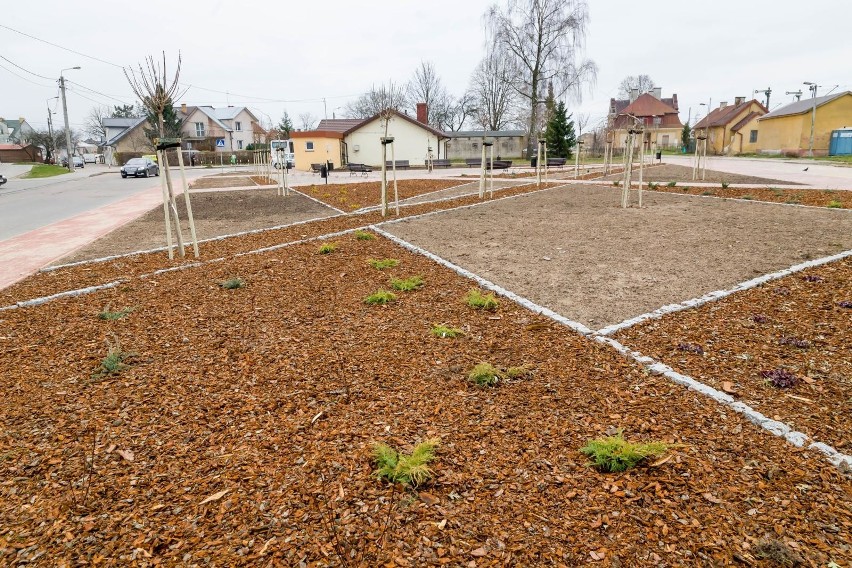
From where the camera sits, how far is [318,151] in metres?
41.9

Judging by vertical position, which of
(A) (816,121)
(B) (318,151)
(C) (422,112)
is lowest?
(B) (318,151)

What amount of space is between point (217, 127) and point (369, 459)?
8562cm

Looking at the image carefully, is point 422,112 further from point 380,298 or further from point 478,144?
point 380,298

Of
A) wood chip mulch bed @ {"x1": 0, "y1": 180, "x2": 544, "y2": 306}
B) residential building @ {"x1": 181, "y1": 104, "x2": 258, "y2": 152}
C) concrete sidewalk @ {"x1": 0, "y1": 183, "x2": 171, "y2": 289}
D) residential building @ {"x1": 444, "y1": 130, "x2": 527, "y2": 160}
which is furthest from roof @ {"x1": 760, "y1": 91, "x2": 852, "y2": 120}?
residential building @ {"x1": 181, "y1": 104, "x2": 258, "y2": 152}

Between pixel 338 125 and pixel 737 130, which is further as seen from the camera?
pixel 737 130

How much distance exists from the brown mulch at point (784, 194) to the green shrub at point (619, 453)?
10.0 m

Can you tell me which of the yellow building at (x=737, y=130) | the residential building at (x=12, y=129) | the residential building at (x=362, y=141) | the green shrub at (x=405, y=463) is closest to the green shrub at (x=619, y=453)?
the green shrub at (x=405, y=463)

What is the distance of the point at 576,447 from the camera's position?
2871 mm

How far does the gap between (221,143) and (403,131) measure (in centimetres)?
4333

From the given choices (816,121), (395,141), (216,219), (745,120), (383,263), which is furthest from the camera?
(745,120)

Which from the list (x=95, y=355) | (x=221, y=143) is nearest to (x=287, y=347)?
(x=95, y=355)

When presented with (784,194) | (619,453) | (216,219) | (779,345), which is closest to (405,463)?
(619,453)

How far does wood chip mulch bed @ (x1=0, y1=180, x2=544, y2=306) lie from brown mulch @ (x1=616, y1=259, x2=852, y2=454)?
20.3 feet

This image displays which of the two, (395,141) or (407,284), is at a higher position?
(395,141)
